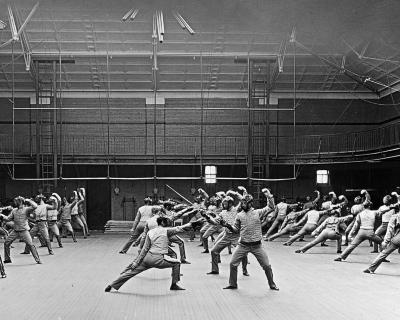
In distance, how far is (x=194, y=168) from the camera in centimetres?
2956

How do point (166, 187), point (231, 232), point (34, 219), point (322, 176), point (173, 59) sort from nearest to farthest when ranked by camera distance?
point (231, 232)
point (34, 219)
point (173, 59)
point (322, 176)
point (166, 187)

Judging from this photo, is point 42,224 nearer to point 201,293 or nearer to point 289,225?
point 201,293

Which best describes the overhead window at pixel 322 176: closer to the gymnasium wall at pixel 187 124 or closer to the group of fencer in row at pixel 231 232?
the gymnasium wall at pixel 187 124

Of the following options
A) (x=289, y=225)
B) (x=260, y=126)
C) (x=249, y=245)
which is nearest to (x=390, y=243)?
(x=249, y=245)

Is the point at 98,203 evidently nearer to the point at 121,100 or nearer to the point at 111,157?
the point at 111,157

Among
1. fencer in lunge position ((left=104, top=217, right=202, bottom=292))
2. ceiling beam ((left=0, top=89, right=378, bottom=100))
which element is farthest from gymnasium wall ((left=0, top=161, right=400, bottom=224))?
fencer in lunge position ((left=104, top=217, right=202, bottom=292))

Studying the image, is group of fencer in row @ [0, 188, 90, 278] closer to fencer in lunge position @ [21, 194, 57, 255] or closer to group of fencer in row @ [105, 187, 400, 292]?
fencer in lunge position @ [21, 194, 57, 255]

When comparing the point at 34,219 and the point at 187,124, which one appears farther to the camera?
the point at 187,124

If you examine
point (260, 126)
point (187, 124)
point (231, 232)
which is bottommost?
point (231, 232)

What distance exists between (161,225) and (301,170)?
20153mm

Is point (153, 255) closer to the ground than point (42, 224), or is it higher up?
higher up

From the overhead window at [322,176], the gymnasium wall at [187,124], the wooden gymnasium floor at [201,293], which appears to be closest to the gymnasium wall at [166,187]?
the overhead window at [322,176]

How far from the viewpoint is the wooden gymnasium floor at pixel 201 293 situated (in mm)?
8203

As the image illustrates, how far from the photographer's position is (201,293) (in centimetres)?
1006
